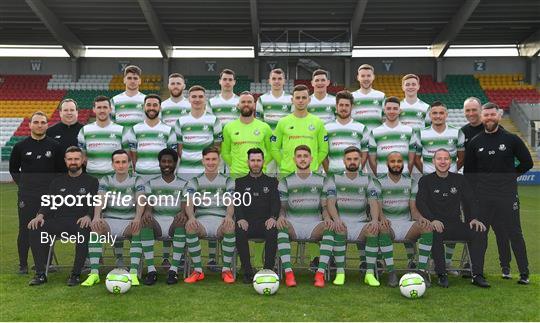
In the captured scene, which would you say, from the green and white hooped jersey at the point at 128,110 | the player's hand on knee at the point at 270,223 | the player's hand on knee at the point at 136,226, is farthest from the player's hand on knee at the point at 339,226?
the green and white hooped jersey at the point at 128,110

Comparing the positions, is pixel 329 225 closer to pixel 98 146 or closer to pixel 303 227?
pixel 303 227

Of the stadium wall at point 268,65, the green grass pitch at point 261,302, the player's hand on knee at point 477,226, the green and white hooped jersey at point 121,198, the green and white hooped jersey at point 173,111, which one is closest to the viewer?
the green grass pitch at point 261,302

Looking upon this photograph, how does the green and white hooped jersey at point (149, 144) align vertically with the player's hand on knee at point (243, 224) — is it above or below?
above

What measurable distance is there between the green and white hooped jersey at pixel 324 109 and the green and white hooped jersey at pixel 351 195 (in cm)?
122

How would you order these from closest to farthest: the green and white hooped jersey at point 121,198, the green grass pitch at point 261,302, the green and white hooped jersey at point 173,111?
the green grass pitch at point 261,302
the green and white hooped jersey at point 121,198
the green and white hooped jersey at point 173,111

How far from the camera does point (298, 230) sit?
5684 millimetres

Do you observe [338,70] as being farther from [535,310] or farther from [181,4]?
[535,310]

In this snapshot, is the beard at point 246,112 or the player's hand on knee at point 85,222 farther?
the beard at point 246,112

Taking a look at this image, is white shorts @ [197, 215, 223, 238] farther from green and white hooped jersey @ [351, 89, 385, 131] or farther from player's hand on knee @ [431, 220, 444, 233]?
green and white hooped jersey @ [351, 89, 385, 131]

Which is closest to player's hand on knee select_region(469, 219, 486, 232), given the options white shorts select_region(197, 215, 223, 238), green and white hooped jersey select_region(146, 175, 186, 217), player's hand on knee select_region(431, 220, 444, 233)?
player's hand on knee select_region(431, 220, 444, 233)

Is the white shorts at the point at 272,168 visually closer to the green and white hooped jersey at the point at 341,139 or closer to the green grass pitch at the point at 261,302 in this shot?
the green and white hooped jersey at the point at 341,139

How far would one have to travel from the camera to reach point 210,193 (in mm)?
5926

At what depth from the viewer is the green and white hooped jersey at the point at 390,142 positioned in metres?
6.37

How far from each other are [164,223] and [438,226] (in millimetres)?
2885
